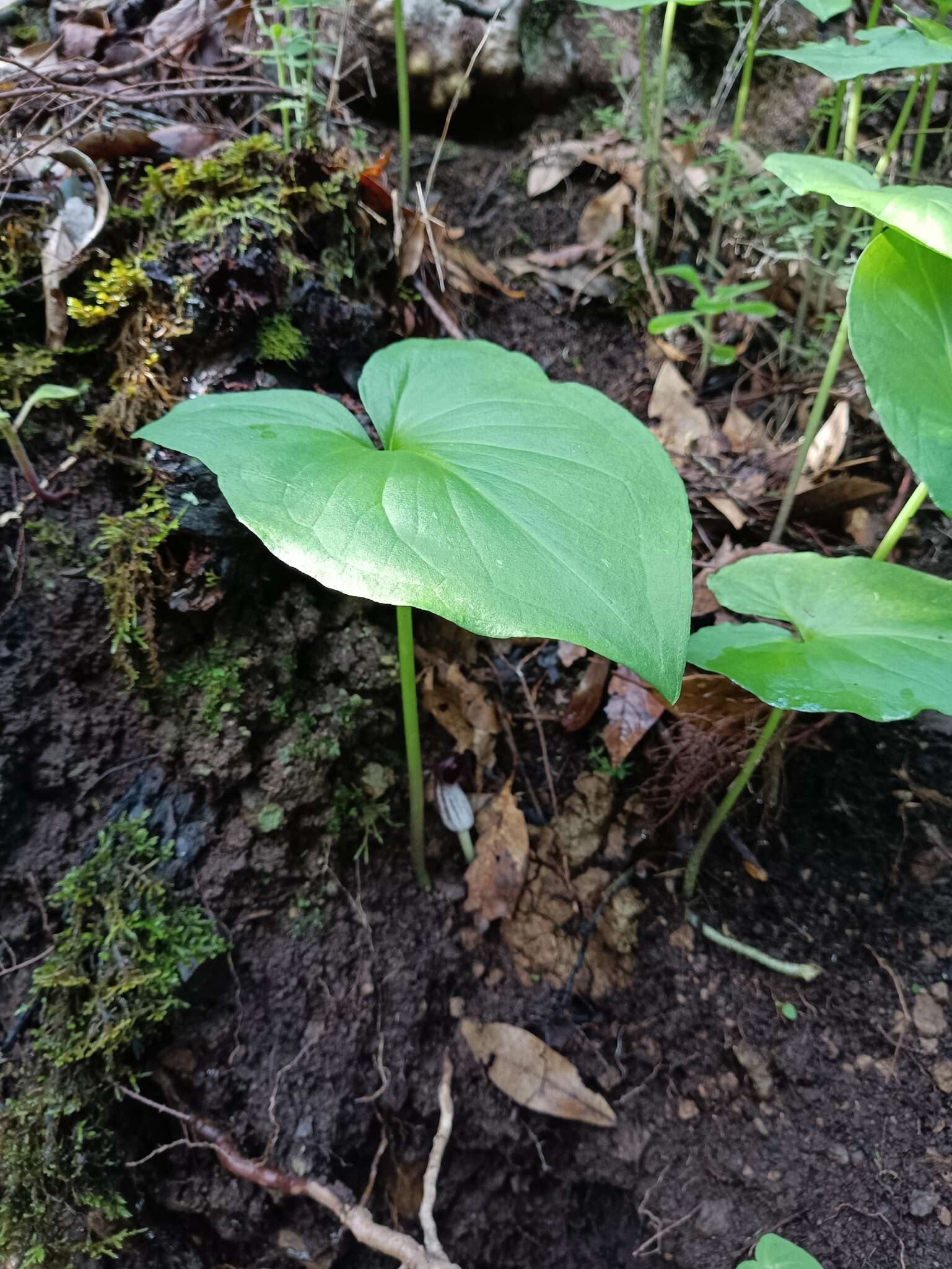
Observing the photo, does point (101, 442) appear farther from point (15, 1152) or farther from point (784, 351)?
point (784, 351)

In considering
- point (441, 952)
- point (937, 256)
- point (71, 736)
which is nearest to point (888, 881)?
point (441, 952)

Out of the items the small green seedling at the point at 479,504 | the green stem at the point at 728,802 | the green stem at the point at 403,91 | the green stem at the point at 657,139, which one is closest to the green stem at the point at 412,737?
the small green seedling at the point at 479,504

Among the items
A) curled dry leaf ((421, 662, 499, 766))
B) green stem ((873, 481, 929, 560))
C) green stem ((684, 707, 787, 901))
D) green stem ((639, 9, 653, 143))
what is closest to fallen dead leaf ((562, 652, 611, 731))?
curled dry leaf ((421, 662, 499, 766))

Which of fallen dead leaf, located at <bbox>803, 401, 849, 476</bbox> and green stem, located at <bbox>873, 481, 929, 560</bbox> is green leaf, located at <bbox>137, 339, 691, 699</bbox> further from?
fallen dead leaf, located at <bbox>803, 401, 849, 476</bbox>

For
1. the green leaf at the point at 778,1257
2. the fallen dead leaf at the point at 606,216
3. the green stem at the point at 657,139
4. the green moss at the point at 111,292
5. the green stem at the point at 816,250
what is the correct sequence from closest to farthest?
the green leaf at the point at 778,1257, the green moss at the point at 111,292, the green stem at the point at 816,250, the green stem at the point at 657,139, the fallen dead leaf at the point at 606,216

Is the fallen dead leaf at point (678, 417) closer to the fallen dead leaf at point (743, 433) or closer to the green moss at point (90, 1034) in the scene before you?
the fallen dead leaf at point (743, 433)
